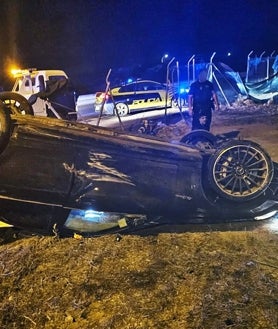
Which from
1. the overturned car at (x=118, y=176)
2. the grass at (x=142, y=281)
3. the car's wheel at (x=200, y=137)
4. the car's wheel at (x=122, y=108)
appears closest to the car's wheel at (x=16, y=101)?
the overturned car at (x=118, y=176)

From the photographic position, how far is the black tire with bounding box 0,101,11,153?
3.97 m

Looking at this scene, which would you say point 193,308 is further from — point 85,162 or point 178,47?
point 178,47

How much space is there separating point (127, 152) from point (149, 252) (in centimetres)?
110

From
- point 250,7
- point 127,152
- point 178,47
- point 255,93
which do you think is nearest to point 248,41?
point 250,7

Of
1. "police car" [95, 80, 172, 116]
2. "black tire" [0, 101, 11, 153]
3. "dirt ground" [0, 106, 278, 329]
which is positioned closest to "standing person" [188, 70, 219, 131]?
"dirt ground" [0, 106, 278, 329]

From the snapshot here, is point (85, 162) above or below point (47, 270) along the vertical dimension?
above

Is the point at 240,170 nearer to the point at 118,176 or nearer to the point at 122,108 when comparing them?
the point at 118,176

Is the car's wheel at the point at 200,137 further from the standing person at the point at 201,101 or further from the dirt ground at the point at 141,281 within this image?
the standing person at the point at 201,101

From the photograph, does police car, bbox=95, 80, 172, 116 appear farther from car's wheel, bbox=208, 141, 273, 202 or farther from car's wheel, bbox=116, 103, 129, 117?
car's wheel, bbox=208, 141, 273, 202

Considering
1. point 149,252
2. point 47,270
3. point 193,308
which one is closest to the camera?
point 193,308

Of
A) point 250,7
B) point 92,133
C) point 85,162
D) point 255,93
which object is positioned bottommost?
point 255,93

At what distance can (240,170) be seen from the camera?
445 cm

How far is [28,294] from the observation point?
333 cm

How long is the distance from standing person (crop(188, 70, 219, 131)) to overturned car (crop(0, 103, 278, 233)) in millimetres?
3427
